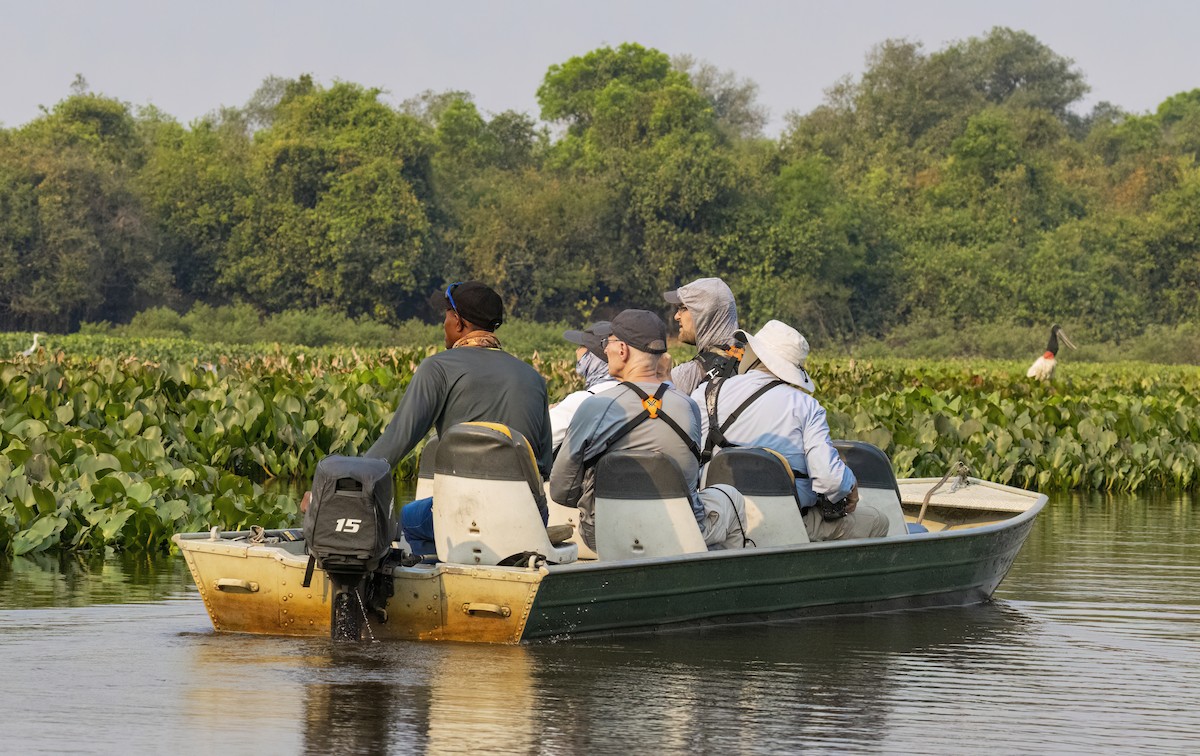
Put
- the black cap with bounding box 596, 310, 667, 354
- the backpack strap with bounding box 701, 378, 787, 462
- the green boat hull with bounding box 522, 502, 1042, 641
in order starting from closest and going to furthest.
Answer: the green boat hull with bounding box 522, 502, 1042, 641, the black cap with bounding box 596, 310, 667, 354, the backpack strap with bounding box 701, 378, 787, 462

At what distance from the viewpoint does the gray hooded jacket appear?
9.13 metres

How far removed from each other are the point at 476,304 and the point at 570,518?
1287 millimetres

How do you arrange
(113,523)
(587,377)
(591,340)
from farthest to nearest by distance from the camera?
(587,377) < (113,523) < (591,340)

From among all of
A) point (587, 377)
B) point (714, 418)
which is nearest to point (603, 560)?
point (714, 418)

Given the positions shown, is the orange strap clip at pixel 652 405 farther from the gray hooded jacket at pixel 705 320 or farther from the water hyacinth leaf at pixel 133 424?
the water hyacinth leaf at pixel 133 424

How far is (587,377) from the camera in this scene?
34.1ft

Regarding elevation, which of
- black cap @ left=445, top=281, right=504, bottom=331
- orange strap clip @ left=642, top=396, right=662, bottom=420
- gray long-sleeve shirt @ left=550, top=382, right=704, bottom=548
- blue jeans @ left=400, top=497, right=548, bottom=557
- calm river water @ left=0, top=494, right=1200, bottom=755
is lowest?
calm river water @ left=0, top=494, right=1200, bottom=755

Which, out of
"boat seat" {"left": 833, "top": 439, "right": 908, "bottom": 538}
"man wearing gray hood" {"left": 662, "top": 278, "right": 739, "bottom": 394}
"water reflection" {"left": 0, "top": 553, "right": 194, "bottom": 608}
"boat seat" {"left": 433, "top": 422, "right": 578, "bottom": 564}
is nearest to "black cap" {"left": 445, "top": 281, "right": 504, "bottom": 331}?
"boat seat" {"left": 433, "top": 422, "right": 578, "bottom": 564}

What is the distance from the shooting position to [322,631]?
7.42 m

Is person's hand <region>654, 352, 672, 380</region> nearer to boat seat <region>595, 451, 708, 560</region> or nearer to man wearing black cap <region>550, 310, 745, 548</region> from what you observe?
man wearing black cap <region>550, 310, 745, 548</region>

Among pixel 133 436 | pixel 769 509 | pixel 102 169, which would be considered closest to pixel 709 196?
pixel 102 169

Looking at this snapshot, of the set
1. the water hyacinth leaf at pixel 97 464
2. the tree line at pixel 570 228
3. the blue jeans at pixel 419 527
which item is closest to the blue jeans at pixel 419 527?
the blue jeans at pixel 419 527

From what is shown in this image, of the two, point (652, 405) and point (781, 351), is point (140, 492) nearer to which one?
point (652, 405)

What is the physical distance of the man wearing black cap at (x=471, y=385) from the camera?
24.0 feet
